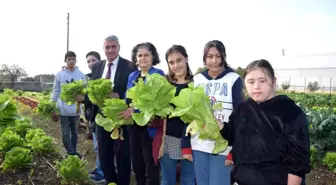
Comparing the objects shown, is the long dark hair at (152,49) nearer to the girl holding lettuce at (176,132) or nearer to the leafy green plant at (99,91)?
the girl holding lettuce at (176,132)

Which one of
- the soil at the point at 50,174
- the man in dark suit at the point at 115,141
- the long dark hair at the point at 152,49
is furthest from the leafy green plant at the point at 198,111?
the soil at the point at 50,174

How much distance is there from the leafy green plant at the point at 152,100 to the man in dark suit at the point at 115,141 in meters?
1.28

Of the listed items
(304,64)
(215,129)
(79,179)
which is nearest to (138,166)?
(79,179)

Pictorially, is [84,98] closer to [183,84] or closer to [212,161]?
[183,84]

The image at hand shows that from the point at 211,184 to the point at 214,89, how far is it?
85 cm

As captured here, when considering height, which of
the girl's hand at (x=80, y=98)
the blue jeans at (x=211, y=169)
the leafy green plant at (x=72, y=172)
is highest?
the girl's hand at (x=80, y=98)

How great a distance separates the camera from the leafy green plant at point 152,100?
2545 millimetres

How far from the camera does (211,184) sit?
2.84m

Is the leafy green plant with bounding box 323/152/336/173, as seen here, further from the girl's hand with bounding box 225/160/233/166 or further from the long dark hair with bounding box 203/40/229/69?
the long dark hair with bounding box 203/40/229/69

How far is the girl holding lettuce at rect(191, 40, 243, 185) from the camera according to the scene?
281 centimetres

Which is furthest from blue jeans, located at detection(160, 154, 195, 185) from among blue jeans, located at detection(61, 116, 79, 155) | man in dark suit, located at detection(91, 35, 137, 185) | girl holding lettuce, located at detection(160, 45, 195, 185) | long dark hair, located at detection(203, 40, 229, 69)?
blue jeans, located at detection(61, 116, 79, 155)

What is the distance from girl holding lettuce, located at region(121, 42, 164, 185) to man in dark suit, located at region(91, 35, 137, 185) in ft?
1.13

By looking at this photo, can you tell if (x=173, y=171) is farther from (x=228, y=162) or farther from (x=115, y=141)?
(x=115, y=141)

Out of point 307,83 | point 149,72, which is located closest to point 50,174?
point 149,72
